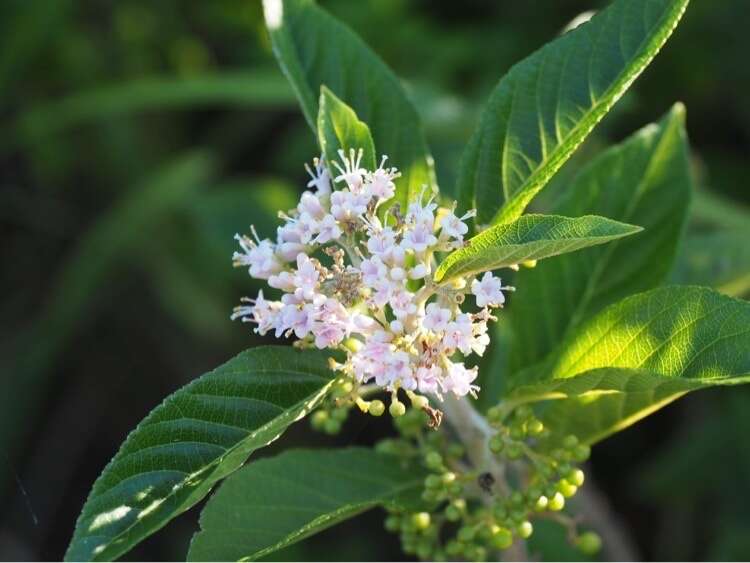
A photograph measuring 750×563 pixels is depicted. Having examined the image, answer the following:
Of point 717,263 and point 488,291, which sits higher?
point 488,291

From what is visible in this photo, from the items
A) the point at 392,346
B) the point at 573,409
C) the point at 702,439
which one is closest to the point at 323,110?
the point at 392,346

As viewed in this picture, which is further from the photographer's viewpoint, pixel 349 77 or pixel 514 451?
pixel 349 77

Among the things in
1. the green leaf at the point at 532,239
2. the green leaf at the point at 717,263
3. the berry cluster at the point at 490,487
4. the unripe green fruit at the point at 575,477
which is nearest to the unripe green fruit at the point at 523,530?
the berry cluster at the point at 490,487

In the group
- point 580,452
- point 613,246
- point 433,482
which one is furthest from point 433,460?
point 613,246

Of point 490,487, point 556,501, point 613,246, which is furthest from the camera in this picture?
point 613,246

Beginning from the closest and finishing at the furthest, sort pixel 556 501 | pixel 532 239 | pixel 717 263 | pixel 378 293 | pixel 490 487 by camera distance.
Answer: pixel 532 239 < pixel 378 293 < pixel 556 501 < pixel 490 487 < pixel 717 263

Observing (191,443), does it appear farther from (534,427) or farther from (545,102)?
(545,102)
